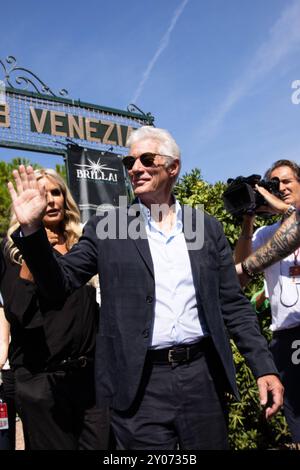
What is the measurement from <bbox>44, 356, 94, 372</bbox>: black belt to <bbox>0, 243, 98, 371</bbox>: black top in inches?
0.7

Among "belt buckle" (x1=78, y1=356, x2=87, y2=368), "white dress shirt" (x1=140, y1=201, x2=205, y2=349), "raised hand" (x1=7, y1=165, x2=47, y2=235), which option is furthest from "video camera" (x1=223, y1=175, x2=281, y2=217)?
"raised hand" (x1=7, y1=165, x2=47, y2=235)

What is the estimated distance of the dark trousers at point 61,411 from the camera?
2.59 meters

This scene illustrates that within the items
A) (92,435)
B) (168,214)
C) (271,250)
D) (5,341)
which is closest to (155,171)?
(168,214)

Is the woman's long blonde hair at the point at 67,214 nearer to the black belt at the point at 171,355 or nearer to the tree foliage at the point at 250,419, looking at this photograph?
the black belt at the point at 171,355

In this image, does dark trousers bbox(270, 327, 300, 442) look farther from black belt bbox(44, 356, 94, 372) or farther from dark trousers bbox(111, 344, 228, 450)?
black belt bbox(44, 356, 94, 372)

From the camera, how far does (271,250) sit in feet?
8.59

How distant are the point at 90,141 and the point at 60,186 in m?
5.93

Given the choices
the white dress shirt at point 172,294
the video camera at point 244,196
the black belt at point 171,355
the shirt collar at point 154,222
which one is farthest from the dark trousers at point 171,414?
the video camera at point 244,196

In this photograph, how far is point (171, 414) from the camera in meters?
2.10

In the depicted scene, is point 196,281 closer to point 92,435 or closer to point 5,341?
point 92,435

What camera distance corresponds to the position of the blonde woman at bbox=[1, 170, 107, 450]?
8.50 ft

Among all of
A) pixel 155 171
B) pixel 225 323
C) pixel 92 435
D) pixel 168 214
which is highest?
pixel 155 171

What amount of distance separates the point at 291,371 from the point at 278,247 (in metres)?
0.95

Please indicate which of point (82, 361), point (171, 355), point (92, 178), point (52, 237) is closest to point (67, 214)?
point (52, 237)
